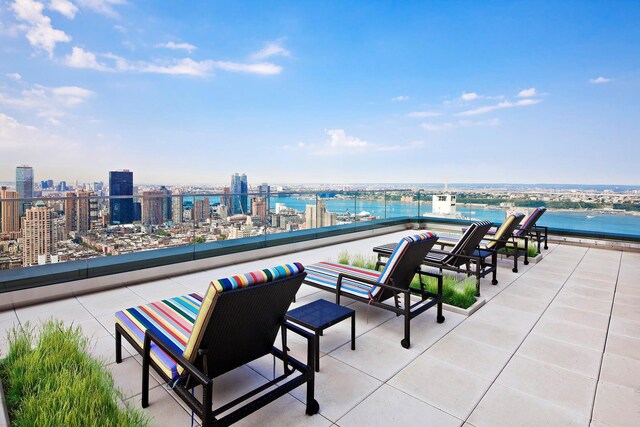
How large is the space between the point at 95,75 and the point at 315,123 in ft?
44.5

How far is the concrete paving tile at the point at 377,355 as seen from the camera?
2697 millimetres

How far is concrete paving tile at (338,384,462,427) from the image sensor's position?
2.09 m

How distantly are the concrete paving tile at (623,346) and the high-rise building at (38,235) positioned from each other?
611cm

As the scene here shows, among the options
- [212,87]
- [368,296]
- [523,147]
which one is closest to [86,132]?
[212,87]

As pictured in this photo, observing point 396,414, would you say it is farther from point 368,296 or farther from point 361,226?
point 361,226

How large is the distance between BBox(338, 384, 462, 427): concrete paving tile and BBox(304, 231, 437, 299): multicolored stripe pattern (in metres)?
1.15

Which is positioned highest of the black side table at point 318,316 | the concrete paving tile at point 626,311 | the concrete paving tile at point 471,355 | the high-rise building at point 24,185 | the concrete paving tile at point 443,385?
the high-rise building at point 24,185

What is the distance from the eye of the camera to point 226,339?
6.46 feet

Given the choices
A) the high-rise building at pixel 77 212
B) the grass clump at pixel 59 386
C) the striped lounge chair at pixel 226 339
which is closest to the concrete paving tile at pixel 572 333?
the striped lounge chair at pixel 226 339

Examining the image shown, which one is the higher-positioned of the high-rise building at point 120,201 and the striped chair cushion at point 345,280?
the high-rise building at point 120,201

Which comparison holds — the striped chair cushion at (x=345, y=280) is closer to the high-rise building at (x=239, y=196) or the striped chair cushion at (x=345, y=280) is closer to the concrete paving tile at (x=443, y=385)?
the concrete paving tile at (x=443, y=385)

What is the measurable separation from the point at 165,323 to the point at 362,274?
2.13m

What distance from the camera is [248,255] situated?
6.40 m

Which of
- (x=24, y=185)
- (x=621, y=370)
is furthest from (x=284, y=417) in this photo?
(x=24, y=185)
